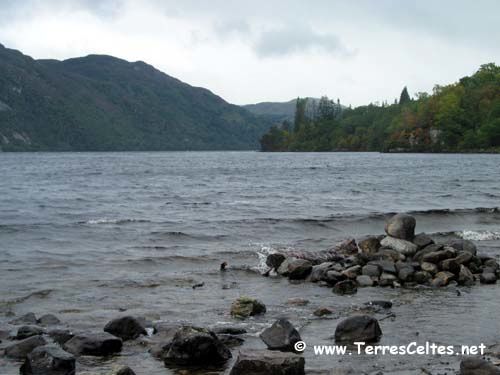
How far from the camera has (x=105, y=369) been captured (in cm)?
1017

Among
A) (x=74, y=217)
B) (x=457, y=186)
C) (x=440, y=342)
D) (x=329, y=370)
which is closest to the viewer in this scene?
(x=329, y=370)

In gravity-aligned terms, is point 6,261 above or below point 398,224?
below

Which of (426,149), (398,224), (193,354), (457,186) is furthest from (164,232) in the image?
(426,149)

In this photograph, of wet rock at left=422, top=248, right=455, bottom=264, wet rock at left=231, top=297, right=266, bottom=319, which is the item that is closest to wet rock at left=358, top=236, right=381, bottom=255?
wet rock at left=422, top=248, right=455, bottom=264

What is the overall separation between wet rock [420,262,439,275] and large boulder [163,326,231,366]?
30.9 ft

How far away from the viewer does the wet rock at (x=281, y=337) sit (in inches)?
441

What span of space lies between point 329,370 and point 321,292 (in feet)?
22.2

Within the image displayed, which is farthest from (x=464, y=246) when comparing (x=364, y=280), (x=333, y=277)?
(x=333, y=277)

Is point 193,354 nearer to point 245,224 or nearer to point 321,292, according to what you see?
point 321,292

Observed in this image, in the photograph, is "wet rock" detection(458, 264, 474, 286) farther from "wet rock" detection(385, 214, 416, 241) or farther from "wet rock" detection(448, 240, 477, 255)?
"wet rock" detection(385, 214, 416, 241)

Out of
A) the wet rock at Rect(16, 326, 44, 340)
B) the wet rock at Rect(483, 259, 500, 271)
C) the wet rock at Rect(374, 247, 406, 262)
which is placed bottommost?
the wet rock at Rect(16, 326, 44, 340)

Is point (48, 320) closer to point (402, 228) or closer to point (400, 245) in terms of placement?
point (400, 245)

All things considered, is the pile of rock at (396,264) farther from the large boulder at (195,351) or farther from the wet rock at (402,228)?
the large boulder at (195,351)

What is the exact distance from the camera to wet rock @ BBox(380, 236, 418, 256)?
1988cm
